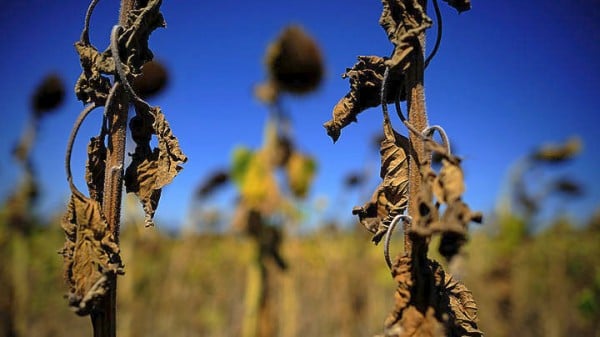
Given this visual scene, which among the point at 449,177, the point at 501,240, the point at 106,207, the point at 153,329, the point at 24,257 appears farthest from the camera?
the point at 153,329

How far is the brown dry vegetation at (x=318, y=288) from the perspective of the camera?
4367 millimetres

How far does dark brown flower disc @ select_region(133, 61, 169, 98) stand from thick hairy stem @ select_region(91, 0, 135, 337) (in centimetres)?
211

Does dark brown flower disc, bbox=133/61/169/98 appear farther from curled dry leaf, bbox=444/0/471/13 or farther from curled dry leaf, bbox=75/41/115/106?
A: curled dry leaf, bbox=444/0/471/13

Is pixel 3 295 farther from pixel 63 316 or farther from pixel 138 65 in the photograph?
pixel 138 65

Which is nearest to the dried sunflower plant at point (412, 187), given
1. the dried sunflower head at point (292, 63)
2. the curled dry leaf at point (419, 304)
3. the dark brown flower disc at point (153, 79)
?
the curled dry leaf at point (419, 304)

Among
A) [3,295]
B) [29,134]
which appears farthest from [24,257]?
[3,295]

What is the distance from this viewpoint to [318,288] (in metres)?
7.74

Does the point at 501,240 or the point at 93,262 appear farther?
the point at 501,240

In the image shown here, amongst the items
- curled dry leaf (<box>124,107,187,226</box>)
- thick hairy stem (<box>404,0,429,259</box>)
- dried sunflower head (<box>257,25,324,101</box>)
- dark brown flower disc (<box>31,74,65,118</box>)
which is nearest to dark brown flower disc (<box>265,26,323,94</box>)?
dried sunflower head (<box>257,25,324,101</box>)

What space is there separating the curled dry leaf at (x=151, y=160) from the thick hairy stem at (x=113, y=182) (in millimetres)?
53

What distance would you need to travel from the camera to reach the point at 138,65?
738 millimetres

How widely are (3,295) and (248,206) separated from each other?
269 centimetres

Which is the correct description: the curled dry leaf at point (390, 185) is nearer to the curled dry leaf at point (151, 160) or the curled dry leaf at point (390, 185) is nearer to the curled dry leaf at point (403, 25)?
the curled dry leaf at point (403, 25)

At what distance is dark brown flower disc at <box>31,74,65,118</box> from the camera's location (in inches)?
135
